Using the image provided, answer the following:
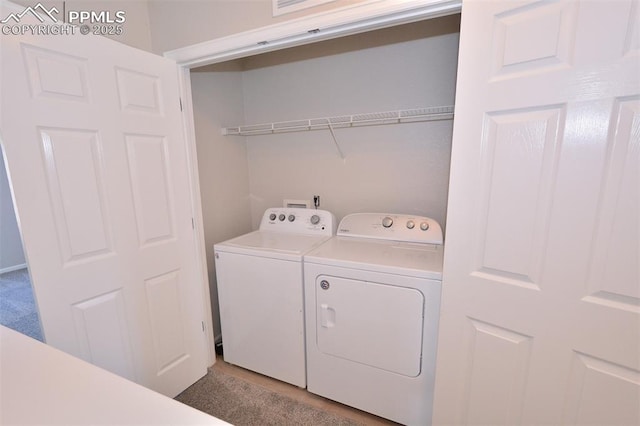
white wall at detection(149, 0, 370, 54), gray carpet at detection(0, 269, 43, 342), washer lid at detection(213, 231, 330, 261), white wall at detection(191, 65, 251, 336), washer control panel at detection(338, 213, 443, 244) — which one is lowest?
gray carpet at detection(0, 269, 43, 342)

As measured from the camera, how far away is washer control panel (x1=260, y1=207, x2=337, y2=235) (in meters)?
2.12

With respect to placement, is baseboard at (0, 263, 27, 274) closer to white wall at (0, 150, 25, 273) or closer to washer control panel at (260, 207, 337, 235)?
white wall at (0, 150, 25, 273)

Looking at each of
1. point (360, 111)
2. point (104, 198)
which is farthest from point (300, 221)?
point (104, 198)

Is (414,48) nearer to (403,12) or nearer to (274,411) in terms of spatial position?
(403,12)

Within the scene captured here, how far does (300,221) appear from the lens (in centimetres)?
220

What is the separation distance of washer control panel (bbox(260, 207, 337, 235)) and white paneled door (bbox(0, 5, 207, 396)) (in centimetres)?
65

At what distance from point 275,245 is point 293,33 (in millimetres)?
1203

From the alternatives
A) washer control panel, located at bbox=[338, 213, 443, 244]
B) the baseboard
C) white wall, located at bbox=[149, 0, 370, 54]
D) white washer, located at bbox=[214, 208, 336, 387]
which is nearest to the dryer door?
white washer, located at bbox=[214, 208, 336, 387]

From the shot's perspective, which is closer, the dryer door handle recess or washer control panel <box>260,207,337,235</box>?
the dryer door handle recess

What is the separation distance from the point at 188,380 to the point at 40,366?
1352 mm

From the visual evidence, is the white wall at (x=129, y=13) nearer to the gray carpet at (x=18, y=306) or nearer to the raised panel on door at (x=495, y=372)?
the gray carpet at (x=18, y=306)

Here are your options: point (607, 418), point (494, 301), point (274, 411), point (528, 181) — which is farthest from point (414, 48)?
point (274, 411)

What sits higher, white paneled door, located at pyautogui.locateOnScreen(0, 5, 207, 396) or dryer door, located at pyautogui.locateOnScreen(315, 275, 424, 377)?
white paneled door, located at pyautogui.locateOnScreen(0, 5, 207, 396)

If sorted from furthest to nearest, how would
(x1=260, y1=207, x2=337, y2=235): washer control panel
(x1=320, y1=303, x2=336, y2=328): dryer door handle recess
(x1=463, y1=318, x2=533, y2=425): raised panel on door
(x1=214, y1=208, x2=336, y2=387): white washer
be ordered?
(x1=260, y1=207, x2=337, y2=235): washer control panel, (x1=214, y1=208, x2=336, y2=387): white washer, (x1=320, y1=303, x2=336, y2=328): dryer door handle recess, (x1=463, y1=318, x2=533, y2=425): raised panel on door
